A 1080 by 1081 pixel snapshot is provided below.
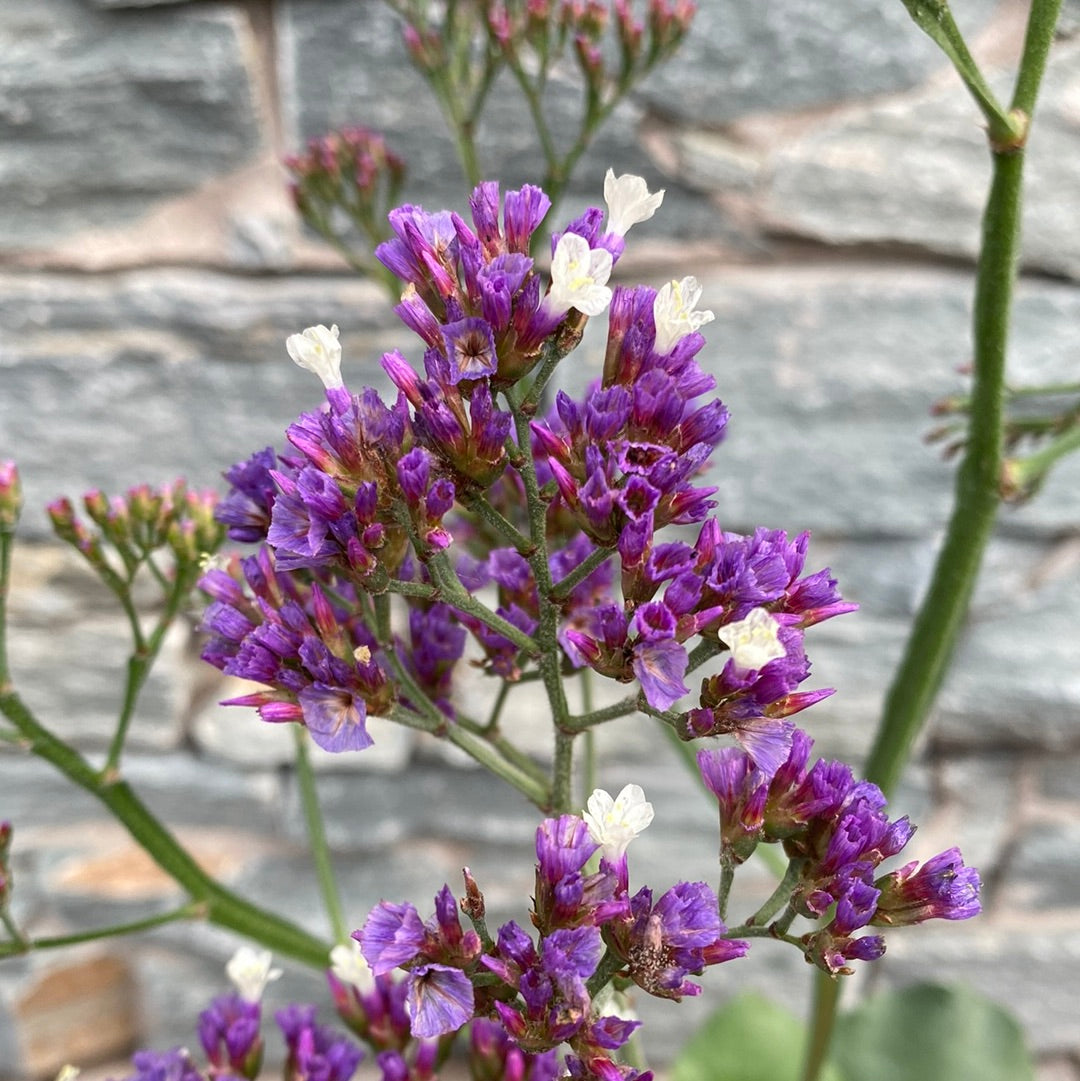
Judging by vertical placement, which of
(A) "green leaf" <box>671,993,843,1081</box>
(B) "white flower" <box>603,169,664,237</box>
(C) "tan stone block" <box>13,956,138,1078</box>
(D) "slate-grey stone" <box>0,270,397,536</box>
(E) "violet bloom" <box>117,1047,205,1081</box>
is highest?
(B) "white flower" <box>603,169,664,237</box>

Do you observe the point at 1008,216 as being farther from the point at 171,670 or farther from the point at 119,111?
the point at 171,670

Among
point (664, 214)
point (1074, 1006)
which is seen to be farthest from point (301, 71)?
point (1074, 1006)

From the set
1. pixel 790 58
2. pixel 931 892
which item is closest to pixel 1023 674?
pixel 790 58

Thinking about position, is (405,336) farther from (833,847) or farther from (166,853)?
(833,847)

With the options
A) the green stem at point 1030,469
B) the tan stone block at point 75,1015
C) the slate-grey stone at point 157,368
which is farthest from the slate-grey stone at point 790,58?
the tan stone block at point 75,1015

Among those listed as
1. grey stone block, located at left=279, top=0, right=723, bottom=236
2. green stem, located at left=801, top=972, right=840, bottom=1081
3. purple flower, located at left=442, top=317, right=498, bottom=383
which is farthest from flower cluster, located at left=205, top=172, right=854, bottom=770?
grey stone block, located at left=279, top=0, right=723, bottom=236

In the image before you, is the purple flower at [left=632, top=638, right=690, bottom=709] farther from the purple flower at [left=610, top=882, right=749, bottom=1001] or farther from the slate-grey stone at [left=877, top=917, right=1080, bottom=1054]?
the slate-grey stone at [left=877, top=917, right=1080, bottom=1054]

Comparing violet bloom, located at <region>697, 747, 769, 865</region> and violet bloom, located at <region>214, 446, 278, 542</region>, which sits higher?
violet bloom, located at <region>214, 446, 278, 542</region>
